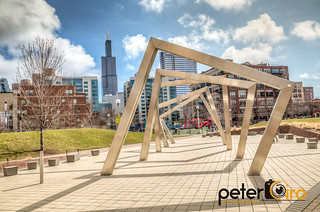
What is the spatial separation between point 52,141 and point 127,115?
1597 centimetres

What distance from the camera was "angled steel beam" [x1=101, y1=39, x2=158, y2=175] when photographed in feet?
35.5

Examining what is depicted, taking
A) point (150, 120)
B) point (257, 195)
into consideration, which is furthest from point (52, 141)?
point (257, 195)

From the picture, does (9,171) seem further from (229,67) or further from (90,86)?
(90,86)

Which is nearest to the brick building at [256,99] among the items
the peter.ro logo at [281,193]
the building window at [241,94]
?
the building window at [241,94]

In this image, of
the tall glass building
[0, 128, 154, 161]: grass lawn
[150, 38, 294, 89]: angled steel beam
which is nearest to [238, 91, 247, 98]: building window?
[0, 128, 154, 161]: grass lawn

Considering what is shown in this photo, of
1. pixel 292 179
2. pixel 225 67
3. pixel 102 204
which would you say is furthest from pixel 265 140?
pixel 102 204

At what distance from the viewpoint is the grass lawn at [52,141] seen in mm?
19264

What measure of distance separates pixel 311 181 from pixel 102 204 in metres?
6.87

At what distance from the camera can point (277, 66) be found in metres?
85.2

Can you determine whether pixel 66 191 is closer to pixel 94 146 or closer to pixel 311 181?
pixel 311 181

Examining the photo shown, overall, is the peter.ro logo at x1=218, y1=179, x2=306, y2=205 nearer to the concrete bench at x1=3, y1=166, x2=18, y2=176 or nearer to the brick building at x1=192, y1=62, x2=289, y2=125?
the concrete bench at x1=3, y1=166, x2=18, y2=176

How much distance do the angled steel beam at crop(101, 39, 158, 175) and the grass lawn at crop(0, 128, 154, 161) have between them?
11521 mm

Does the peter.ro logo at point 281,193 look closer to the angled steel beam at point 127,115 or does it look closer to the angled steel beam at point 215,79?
the angled steel beam at point 127,115

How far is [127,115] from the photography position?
11.0 m
